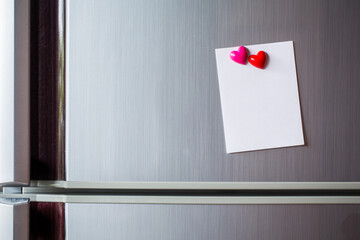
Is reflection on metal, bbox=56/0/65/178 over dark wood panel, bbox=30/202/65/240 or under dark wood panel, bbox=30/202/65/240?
over

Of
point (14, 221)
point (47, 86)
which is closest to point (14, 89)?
point (47, 86)

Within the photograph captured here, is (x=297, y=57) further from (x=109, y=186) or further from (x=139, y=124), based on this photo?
(x=109, y=186)

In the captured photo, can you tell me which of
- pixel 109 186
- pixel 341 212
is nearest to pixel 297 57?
pixel 341 212

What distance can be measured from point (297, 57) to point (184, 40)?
8.7 inches

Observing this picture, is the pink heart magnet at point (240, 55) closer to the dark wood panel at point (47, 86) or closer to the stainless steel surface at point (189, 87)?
the stainless steel surface at point (189, 87)

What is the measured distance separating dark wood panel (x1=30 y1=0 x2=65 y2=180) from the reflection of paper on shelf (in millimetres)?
318

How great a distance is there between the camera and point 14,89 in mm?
489

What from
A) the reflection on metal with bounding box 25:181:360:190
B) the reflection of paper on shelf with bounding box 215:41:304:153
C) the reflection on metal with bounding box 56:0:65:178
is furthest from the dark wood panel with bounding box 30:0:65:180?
the reflection of paper on shelf with bounding box 215:41:304:153

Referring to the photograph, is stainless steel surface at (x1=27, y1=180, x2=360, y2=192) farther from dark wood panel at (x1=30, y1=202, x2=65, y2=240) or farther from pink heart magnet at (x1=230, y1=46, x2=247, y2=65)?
pink heart magnet at (x1=230, y1=46, x2=247, y2=65)

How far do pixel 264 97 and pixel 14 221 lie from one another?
54 cm

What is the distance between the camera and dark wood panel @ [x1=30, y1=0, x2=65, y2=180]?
1.66 ft

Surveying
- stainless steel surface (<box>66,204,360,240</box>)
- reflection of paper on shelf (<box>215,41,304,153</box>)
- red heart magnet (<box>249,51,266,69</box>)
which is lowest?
stainless steel surface (<box>66,204,360,240</box>)

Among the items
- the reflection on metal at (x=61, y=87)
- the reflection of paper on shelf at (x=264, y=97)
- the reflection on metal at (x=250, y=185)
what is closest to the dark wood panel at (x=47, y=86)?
the reflection on metal at (x=61, y=87)

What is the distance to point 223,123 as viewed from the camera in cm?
50
